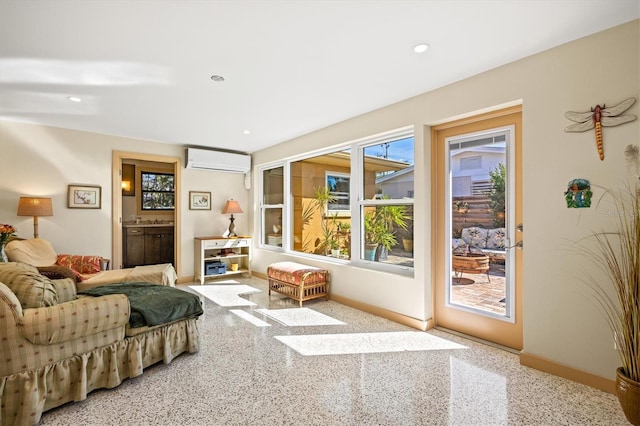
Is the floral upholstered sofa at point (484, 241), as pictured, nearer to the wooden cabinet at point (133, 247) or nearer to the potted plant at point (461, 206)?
the potted plant at point (461, 206)

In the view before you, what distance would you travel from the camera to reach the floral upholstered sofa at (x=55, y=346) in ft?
5.77

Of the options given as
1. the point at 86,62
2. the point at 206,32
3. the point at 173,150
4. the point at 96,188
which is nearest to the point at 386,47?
the point at 206,32

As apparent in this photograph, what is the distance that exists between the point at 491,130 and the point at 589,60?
815mm

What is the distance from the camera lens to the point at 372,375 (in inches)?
91.1

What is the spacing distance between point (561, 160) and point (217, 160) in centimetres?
499

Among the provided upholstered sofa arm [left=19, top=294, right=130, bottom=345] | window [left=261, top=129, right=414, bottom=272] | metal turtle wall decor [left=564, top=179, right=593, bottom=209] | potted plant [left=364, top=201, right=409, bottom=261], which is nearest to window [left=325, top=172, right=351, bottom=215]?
window [left=261, top=129, right=414, bottom=272]

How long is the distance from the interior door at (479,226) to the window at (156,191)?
20.8 ft

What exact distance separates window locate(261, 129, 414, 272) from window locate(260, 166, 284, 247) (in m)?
0.04

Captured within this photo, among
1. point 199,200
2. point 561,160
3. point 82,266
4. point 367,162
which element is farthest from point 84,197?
point 561,160

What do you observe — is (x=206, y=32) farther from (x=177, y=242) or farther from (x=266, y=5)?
(x=177, y=242)

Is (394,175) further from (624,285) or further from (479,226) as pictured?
(624,285)

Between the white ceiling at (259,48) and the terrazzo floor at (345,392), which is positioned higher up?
the white ceiling at (259,48)

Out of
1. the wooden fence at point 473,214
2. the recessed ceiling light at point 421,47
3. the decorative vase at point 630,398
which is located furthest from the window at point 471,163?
the decorative vase at point 630,398

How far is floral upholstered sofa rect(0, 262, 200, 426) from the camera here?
1.76 meters
